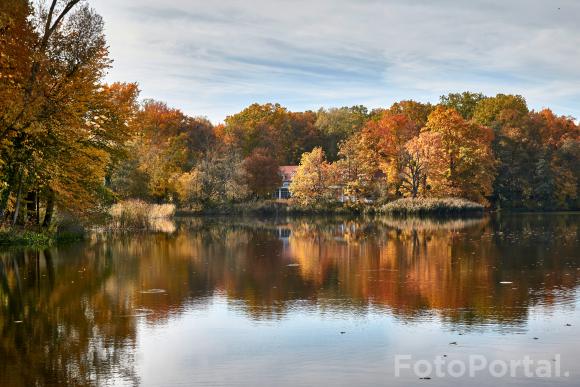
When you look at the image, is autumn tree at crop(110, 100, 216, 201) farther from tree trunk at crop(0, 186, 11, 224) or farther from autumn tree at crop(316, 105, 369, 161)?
autumn tree at crop(316, 105, 369, 161)

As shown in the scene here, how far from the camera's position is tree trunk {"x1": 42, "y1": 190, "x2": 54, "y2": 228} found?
30266 mm

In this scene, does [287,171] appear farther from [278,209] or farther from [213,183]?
[213,183]

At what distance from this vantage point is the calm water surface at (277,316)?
8906 mm

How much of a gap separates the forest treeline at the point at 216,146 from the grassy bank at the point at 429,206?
322 cm

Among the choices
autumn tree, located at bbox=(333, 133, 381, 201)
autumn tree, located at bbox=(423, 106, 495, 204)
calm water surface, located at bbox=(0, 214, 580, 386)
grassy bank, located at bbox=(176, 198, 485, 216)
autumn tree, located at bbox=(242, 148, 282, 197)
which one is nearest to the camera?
calm water surface, located at bbox=(0, 214, 580, 386)

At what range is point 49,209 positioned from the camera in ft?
102

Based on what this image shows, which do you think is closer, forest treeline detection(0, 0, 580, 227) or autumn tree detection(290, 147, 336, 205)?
forest treeline detection(0, 0, 580, 227)

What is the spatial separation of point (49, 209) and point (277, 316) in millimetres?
21579

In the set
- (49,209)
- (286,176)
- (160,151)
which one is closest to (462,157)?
(286,176)

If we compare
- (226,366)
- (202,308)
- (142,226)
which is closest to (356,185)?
(142,226)

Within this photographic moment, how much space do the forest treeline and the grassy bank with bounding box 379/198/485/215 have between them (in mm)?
3221

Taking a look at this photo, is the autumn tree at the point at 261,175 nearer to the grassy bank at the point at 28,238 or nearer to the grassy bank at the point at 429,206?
the grassy bank at the point at 429,206

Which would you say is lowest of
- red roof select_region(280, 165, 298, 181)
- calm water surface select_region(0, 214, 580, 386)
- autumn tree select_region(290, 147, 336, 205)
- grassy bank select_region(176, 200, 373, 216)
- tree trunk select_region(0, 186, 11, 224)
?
calm water surface select_region(0, 214, 580, 386)

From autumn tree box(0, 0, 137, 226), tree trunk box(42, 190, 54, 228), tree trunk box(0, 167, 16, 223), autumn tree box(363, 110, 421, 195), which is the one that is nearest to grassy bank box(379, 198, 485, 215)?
autumn tree box(363, 110, 421, 195)
